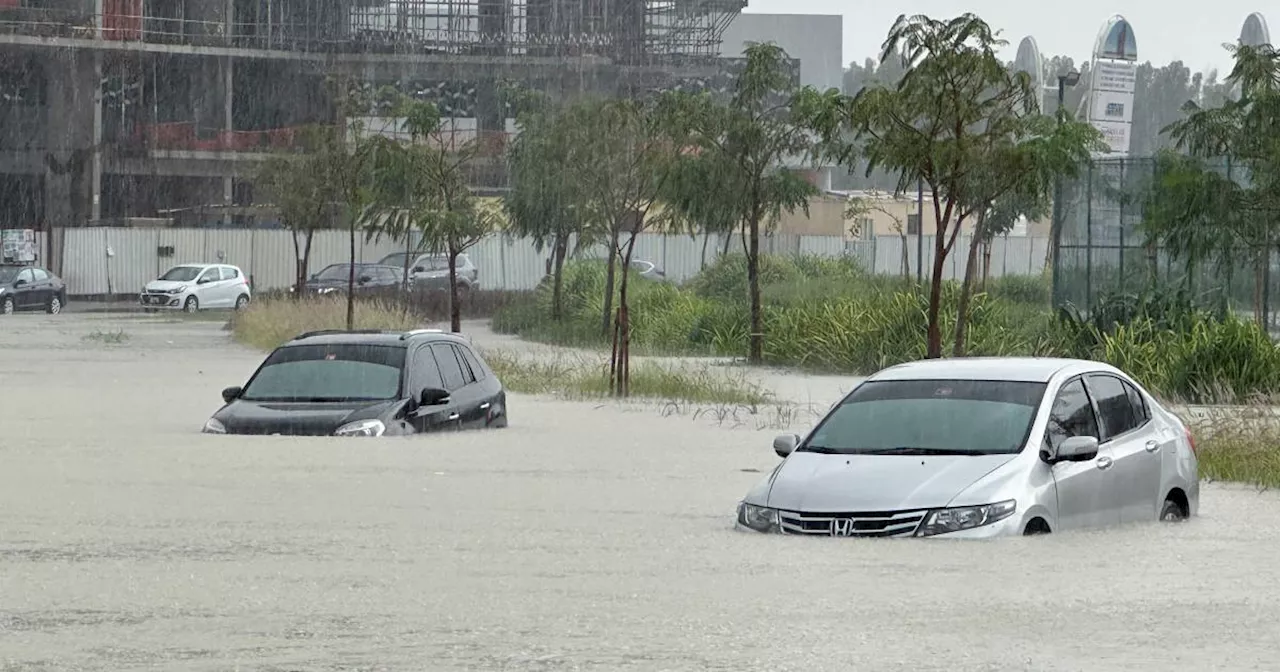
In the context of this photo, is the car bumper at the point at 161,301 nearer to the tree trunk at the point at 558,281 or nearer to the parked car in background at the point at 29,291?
the parked car in background at the point at 29,291

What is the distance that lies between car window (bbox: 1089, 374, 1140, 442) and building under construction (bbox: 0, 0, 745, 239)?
194ft

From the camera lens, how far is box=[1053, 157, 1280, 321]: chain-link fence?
1241 inches

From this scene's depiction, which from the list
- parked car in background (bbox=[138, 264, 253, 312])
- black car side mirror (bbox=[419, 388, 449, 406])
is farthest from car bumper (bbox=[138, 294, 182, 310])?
black car side mirror (bbox=[419, 388, 449, 406])

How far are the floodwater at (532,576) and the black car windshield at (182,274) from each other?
4317 centimetres

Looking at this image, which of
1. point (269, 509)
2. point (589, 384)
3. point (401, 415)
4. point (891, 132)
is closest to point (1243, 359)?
point (891, 132)

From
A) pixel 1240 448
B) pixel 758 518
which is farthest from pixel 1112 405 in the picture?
pixel 1240 448

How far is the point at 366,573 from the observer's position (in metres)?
11.4

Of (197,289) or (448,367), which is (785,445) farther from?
(197,289)

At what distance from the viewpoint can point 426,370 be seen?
19.3 metres

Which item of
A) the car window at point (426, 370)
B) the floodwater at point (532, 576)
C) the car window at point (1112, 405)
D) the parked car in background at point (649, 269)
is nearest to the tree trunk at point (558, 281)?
the parked car in background at point (649, 269)

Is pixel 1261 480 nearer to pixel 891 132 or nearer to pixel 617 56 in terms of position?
pixel 891 132

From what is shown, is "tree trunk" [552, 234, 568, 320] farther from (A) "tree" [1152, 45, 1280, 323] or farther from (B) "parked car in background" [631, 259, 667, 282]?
(A) "tree" [1152, 45, 1280, 323]

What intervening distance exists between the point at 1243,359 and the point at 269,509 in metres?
16.1

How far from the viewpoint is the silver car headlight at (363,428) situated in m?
18.1
